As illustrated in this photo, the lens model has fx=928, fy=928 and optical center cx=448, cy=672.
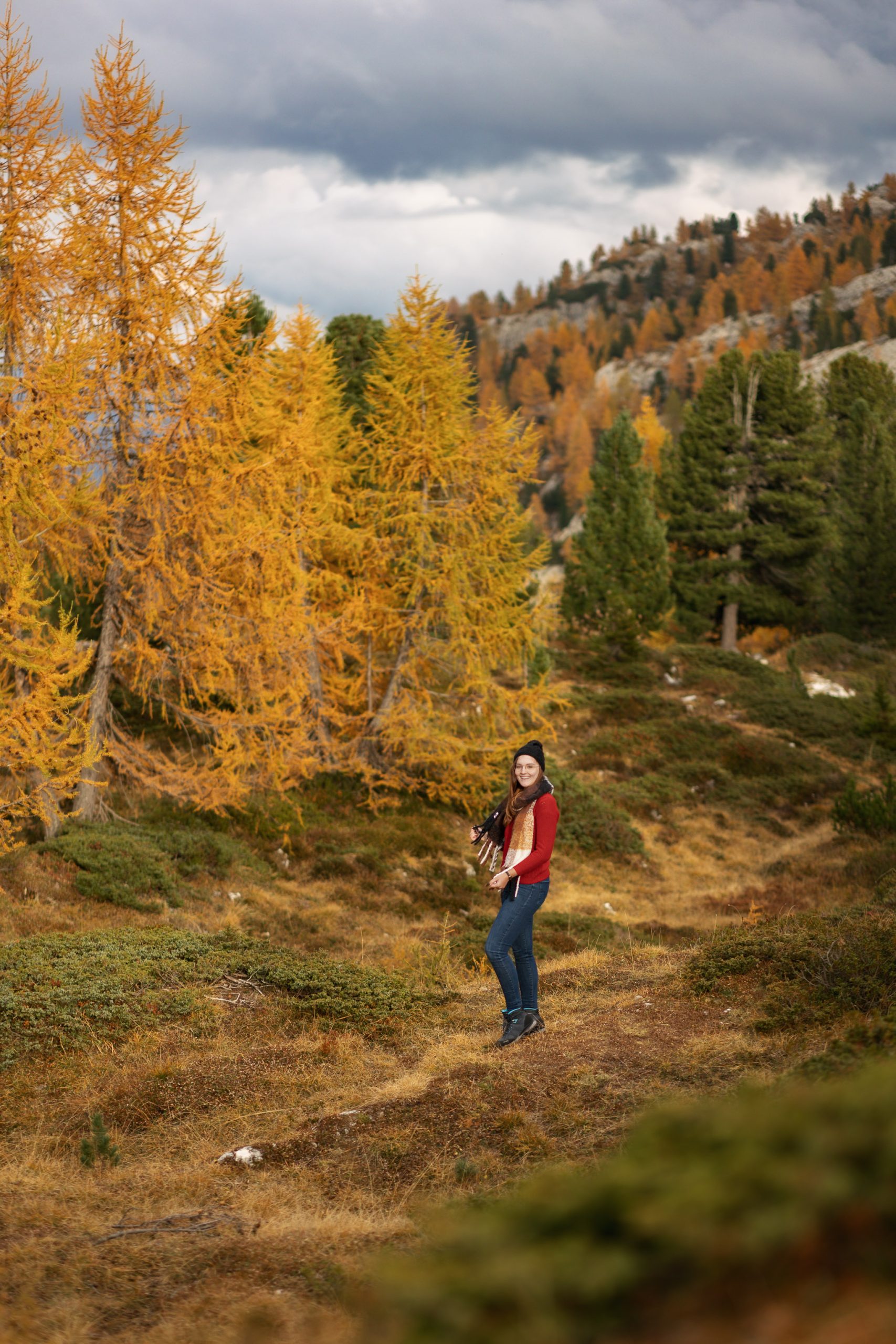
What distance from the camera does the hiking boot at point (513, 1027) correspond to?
21.1ft

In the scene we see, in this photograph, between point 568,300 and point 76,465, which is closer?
point 76,465

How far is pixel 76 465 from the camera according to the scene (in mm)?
10641

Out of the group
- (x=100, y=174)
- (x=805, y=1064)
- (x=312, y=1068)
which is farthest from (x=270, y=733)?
(x=805, y=1064)

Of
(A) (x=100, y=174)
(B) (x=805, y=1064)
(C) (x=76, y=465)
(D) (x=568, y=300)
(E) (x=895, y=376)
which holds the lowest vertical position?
(B) (x=805, y=1064)

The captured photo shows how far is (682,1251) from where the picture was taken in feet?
4.12

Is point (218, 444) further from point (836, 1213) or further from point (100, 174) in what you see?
point (836, 1213)

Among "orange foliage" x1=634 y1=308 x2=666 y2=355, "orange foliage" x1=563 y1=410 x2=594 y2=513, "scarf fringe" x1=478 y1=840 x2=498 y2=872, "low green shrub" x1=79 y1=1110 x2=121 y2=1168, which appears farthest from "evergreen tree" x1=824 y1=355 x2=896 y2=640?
"orange foliage" x1=634 y1=308 x2=666 y2=355

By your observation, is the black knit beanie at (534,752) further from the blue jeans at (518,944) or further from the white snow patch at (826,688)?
the white snow patch at (826,688)

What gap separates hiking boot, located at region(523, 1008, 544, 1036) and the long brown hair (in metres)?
1.33

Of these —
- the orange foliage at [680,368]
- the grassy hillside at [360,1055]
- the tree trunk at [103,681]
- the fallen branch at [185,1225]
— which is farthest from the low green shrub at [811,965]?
the orange foliage at [680,368]

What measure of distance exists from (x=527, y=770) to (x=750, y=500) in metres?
30.3

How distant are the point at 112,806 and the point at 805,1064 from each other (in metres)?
9.53

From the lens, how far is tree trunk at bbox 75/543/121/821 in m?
11.2

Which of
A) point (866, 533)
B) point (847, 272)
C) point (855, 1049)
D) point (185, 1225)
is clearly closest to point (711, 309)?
point (847, 272)
